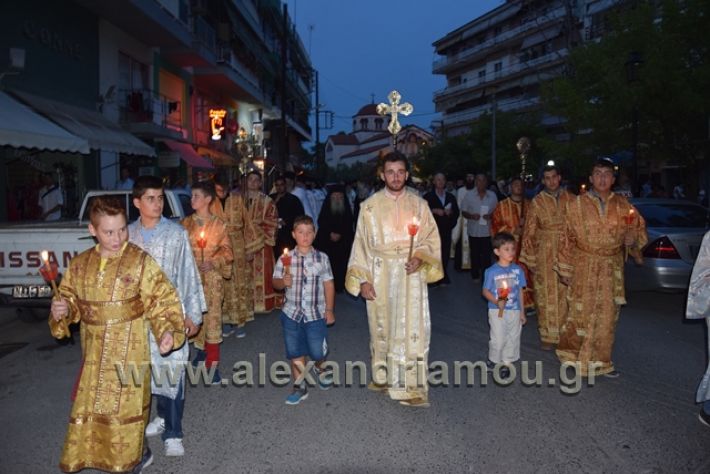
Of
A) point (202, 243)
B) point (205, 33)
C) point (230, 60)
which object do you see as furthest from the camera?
point (230, 60)

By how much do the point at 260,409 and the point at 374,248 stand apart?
5.17 feet

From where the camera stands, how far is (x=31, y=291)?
819 centimetres

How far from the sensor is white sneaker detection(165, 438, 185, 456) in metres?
4.48

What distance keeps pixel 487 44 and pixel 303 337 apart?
64.6 metres

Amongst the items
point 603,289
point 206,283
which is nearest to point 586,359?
point 603,289

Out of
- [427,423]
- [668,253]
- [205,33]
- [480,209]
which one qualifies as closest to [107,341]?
[427,423]

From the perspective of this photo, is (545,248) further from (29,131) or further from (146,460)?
(29,131)

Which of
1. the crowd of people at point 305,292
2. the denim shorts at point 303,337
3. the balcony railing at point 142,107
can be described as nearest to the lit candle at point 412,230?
the crowd of people at point 305,292

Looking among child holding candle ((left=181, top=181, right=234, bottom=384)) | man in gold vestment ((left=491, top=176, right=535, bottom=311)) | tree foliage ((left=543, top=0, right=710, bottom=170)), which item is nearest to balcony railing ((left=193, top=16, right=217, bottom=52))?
tree foliage ((left=543, top=0, right=710, bottom=170))

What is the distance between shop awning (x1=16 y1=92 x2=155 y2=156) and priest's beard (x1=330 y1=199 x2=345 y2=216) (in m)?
6.49

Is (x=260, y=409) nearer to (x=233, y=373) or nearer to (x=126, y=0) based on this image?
(x=233, y=373)

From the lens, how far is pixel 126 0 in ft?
57.8

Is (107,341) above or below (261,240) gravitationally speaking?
below

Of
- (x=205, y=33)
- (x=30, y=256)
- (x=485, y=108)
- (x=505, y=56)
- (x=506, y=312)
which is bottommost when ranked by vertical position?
(x=506, y=312)
